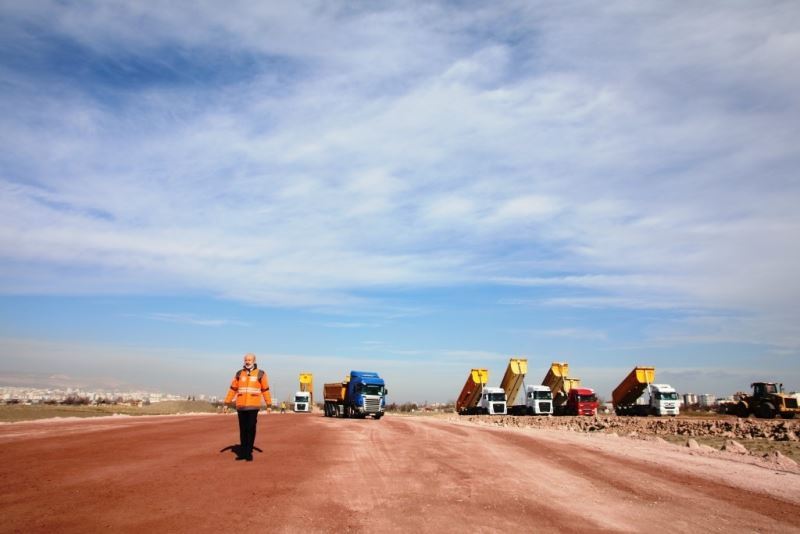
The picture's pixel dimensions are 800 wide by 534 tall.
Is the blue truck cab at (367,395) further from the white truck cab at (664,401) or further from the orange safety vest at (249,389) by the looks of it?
the orange safety vest at (249,389)

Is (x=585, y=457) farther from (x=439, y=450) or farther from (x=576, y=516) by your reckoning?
(x=576, y=516)

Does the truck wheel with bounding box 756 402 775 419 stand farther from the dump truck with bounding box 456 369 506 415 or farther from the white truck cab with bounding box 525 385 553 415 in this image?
the dump truck with bounding box 456 369 506 415

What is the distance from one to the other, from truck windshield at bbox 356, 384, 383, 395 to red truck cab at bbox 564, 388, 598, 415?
775 inches

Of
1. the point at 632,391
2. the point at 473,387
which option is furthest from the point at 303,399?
the point at 632,391

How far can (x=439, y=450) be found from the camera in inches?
587

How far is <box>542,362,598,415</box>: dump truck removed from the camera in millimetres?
46562

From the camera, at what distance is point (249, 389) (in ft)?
34.3

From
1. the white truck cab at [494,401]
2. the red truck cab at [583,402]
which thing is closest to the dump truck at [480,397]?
the white truck cab at [494,401]

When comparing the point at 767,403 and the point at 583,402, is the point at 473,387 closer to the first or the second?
the point at 583,402

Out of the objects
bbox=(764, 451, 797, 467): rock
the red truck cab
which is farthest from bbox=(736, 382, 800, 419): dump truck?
bbox=(764, 451, 797, 467): rock

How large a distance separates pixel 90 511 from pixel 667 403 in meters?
47.0

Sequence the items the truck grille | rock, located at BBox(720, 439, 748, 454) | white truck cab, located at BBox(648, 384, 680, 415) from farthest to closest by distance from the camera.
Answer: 1. white truck cab, located at BBox(648, 384, 680, 415)
2. the truck grille
3. rock, located at BBox(720, 439, 748, 454)

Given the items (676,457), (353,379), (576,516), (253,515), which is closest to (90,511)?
(253,515)

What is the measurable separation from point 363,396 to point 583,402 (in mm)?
21627
